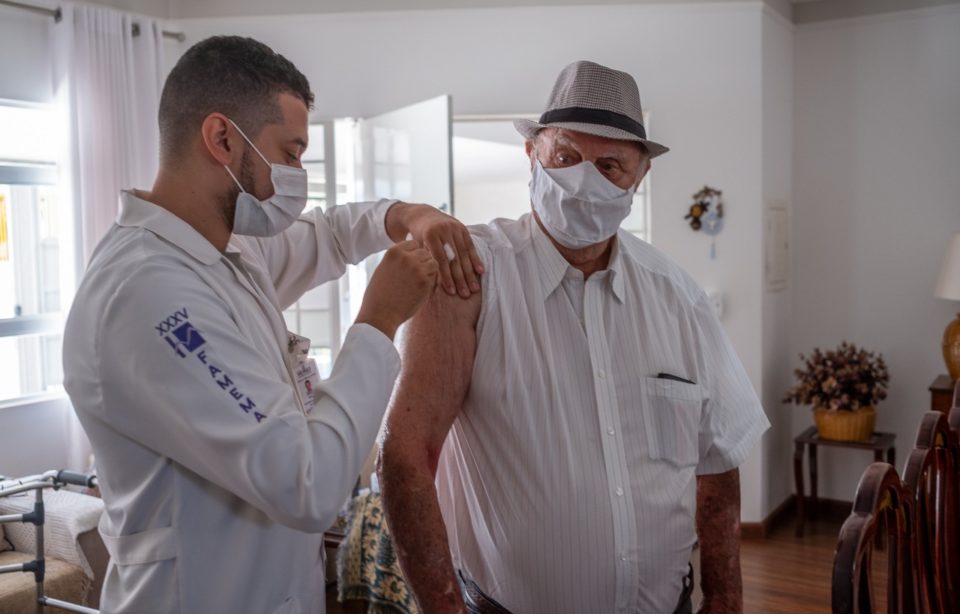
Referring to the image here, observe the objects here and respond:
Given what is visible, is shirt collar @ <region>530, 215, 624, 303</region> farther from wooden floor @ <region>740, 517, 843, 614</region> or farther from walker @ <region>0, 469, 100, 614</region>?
wooden floor @ <region>740, 517, 843, 614</region>

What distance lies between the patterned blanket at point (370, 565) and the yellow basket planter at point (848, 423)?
2.53 meters

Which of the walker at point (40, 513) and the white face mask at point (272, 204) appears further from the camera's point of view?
the walker at point (40, 513)

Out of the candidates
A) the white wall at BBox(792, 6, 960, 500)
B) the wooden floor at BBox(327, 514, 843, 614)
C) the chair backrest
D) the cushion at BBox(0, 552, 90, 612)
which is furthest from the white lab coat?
the white wall at BBox(792, 6, 960, 500)

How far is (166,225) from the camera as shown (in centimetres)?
105

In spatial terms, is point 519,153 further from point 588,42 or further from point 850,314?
point 850,314

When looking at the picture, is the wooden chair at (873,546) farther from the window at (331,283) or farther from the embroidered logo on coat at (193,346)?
the window at (331,283)

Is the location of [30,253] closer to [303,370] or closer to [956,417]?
[303,370]

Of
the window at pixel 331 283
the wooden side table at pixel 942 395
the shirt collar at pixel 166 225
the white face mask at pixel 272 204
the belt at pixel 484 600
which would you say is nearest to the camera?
the shirt collar at pixel 166 225

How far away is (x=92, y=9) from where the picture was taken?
4.28m

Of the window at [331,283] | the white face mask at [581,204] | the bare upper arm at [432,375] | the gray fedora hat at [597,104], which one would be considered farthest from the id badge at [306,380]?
the window at [331,283]

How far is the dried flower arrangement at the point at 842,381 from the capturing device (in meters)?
4.30

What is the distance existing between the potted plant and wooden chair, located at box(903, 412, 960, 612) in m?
2.73

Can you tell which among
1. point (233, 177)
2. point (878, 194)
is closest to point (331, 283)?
point (878, 194)

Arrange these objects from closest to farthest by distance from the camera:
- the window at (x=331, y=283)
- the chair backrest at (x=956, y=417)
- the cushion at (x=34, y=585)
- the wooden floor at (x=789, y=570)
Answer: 1. the chair backrest at (x=956, y=417)
2. the cushion at (x=34, y=585)
3. the wooden floor at (x=789, y=570)
4. the window at (x=331, y=283)
